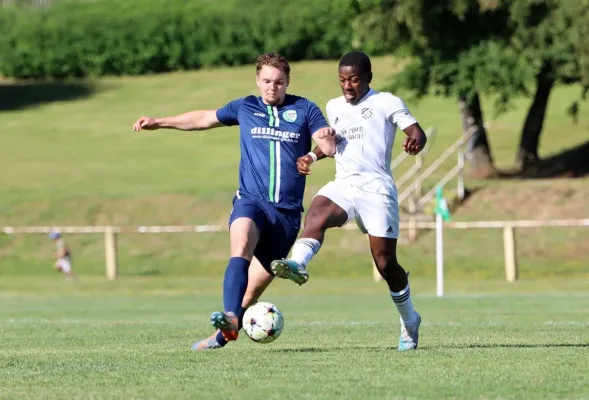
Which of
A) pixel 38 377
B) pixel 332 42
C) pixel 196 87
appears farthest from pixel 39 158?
pixel 38 377

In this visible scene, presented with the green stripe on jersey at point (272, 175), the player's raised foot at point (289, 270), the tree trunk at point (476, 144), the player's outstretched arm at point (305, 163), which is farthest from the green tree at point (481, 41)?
the player's raised foot at point (289, 270)

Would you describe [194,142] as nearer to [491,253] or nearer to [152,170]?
[152,170]

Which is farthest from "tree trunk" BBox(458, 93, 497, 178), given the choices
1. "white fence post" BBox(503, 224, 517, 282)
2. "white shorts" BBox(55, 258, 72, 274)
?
"white shorts" BBox(55, 258, 72, 274)

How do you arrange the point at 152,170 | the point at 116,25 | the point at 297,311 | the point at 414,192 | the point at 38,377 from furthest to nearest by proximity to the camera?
1. the point at 116,25
2. the point at 152,170
3. the point at 414,192
4. the point at 297,311
5. the point at 38,377

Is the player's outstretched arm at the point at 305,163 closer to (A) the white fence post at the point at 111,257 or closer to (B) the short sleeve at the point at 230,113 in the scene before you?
(B) the short sleeve at the point at 230,113

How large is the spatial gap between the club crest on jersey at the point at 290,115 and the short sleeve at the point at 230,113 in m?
0.42

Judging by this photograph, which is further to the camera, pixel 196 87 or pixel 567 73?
pixel 196 87

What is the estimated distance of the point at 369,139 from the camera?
10.8 m

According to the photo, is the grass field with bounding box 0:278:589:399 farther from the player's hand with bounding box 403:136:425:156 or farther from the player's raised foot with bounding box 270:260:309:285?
the player's hand with bounding box 403:136:425:156

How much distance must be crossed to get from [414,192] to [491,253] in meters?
5.02

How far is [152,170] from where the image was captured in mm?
54250

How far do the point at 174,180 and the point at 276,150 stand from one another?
135 ft

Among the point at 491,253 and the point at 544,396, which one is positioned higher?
the point at 544,396

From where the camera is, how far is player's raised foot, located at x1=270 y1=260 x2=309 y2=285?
989 centimetres
